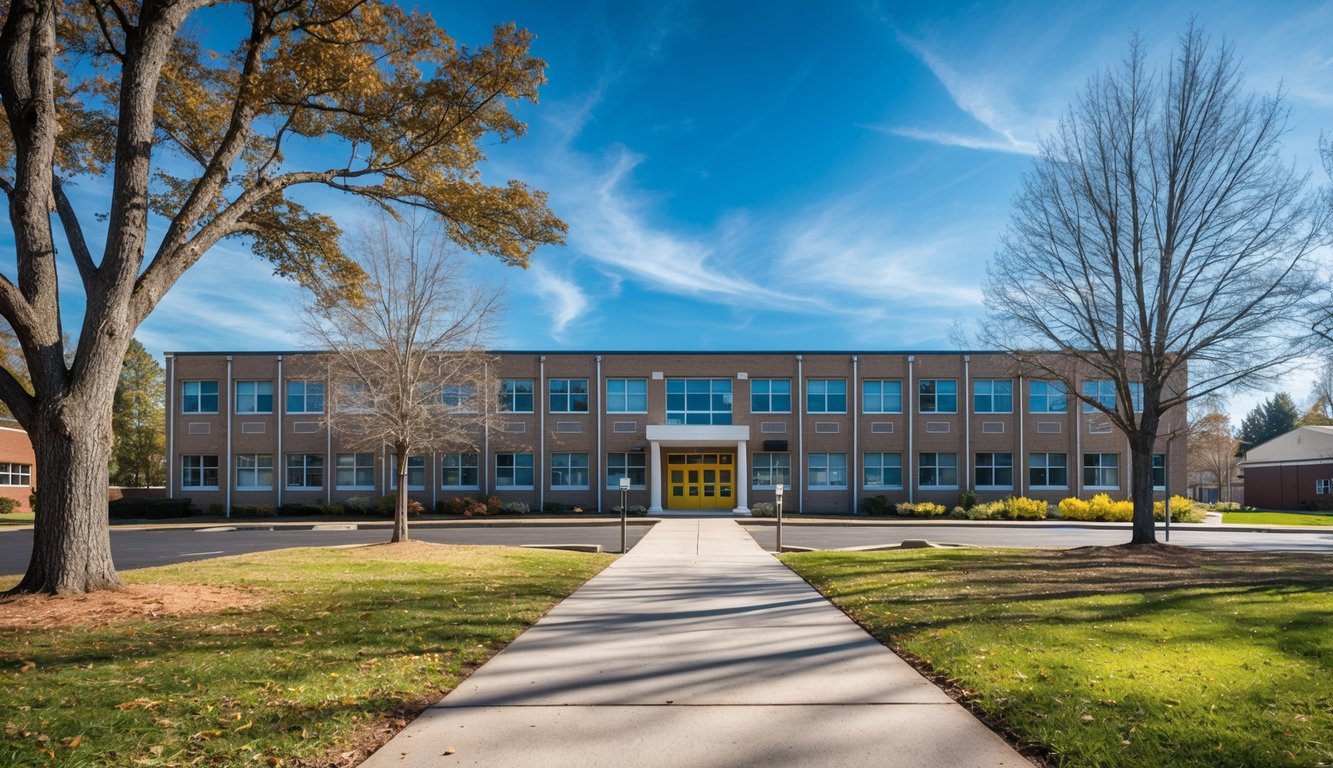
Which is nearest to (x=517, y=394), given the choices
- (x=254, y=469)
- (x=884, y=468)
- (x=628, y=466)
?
(x=628, y=466)

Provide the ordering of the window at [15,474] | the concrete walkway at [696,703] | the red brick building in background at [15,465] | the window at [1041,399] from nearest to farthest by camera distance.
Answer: the concrete walkway at [696,703] < the window at [1041,399] < the red brick building in background at [15,465] < the window at [15,474]

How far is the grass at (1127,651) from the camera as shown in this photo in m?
5.15

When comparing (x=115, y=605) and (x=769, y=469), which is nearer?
(x=115, y=605)

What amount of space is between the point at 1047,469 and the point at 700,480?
55.5ft

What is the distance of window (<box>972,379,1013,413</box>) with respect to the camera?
42.2 meters

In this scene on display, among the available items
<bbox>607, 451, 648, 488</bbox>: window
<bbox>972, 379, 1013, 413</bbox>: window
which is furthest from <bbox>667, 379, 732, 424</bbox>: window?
<bbox>972, 379, 1013, 413</bbox>: window

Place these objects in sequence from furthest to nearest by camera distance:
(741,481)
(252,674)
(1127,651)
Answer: (741,481) → (1127,651) → (252,674)

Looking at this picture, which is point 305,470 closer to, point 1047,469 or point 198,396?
point 198,396

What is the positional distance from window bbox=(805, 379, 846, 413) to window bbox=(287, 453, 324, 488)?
24291 mm

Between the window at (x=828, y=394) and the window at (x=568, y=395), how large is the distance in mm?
10965

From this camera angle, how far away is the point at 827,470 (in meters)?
42.1

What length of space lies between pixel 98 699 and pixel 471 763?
2.76 meters

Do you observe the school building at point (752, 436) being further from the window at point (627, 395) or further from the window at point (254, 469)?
the window at point (254, 469)

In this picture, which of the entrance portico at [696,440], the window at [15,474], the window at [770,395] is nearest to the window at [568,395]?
the entrance portico at [696,440]
